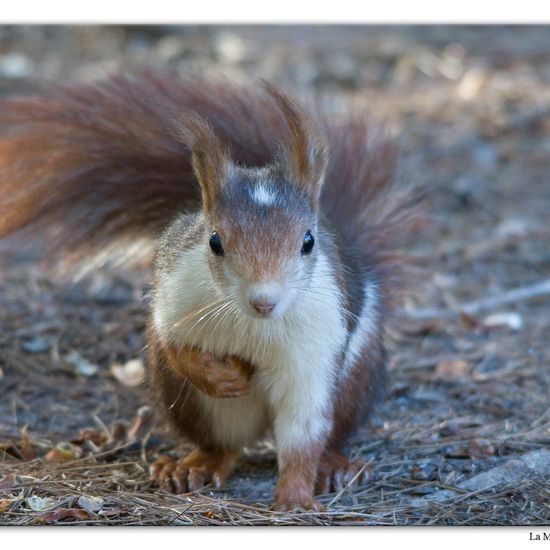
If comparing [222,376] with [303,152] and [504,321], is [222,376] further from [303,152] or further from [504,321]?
[504,321]

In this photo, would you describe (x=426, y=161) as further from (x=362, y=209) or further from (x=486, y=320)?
(x=362, y=209)

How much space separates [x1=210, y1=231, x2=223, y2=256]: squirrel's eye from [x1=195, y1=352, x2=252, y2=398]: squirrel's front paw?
267 millimetres

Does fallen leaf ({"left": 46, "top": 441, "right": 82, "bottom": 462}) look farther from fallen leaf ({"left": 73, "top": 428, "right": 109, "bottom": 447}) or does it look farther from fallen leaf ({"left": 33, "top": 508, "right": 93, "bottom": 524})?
fallen leaf ({"left": 33, "top": 508, "right": 93, "bottom": 524})

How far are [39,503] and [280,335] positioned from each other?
61 centimetres

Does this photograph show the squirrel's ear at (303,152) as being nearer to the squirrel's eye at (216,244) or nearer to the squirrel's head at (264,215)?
the squirrel's head at (264,215)

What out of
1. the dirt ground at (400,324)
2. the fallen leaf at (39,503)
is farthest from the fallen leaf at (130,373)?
the fallen leaf at (39,503)

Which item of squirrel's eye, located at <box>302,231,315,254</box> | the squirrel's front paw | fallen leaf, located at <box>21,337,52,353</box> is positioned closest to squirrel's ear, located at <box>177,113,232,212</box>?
squirrel's eye, located at <box>302,231,315,254</box>

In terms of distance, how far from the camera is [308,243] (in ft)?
7.33

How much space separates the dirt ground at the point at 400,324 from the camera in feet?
7.99

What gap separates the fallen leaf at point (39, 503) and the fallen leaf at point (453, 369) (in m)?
1.30

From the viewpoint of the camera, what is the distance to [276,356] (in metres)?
2.34

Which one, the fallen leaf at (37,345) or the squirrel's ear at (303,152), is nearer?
the squirrel's ear at (303,152)

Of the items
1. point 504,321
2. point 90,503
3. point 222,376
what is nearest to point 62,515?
point 90,503

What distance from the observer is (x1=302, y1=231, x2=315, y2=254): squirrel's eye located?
7.29ft
